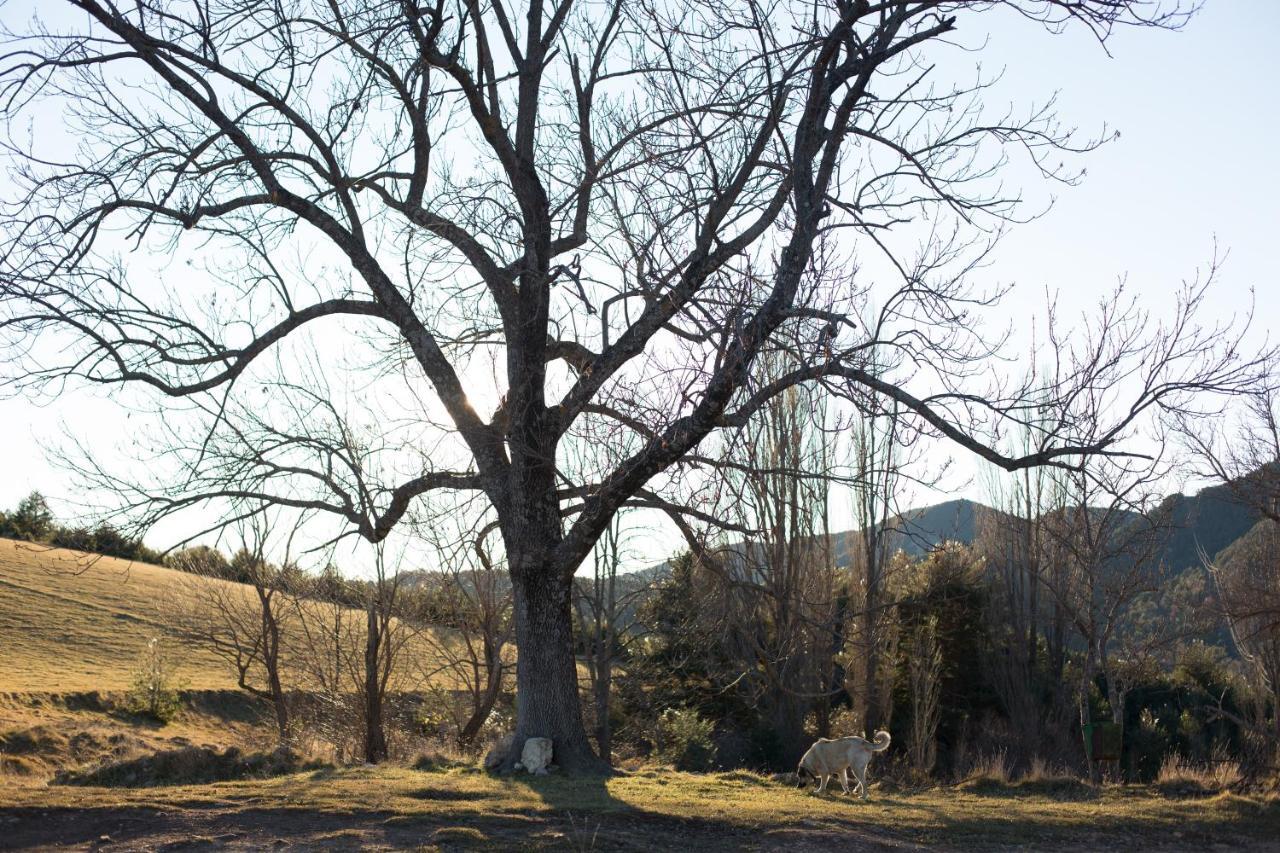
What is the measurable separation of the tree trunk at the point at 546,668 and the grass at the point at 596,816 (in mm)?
588

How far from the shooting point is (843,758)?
11883mm

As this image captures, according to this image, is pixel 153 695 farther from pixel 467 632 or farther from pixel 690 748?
pixel 690 748

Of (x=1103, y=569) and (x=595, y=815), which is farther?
(x=1103, y=569)

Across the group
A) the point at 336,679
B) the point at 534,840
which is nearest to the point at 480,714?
the point at 336,679

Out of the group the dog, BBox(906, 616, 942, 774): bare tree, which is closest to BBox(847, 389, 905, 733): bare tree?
BBox(906, 616, 942, 774): bare tree

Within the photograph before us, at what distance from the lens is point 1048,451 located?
9.95m

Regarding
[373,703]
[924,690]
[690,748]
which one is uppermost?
[924,690]

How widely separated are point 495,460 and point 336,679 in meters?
10.6

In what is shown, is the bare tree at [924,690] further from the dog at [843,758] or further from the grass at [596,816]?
the grass at [596,816]

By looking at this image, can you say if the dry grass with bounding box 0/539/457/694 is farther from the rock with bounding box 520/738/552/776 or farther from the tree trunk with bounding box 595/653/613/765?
the rock with bounding box 520/738/552/776

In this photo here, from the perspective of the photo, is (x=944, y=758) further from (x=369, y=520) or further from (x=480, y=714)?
(x=369, y=520)

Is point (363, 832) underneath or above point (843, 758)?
underneath

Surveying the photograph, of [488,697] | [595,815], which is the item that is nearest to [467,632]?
[488,697]

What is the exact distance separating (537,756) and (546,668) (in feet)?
3.06
